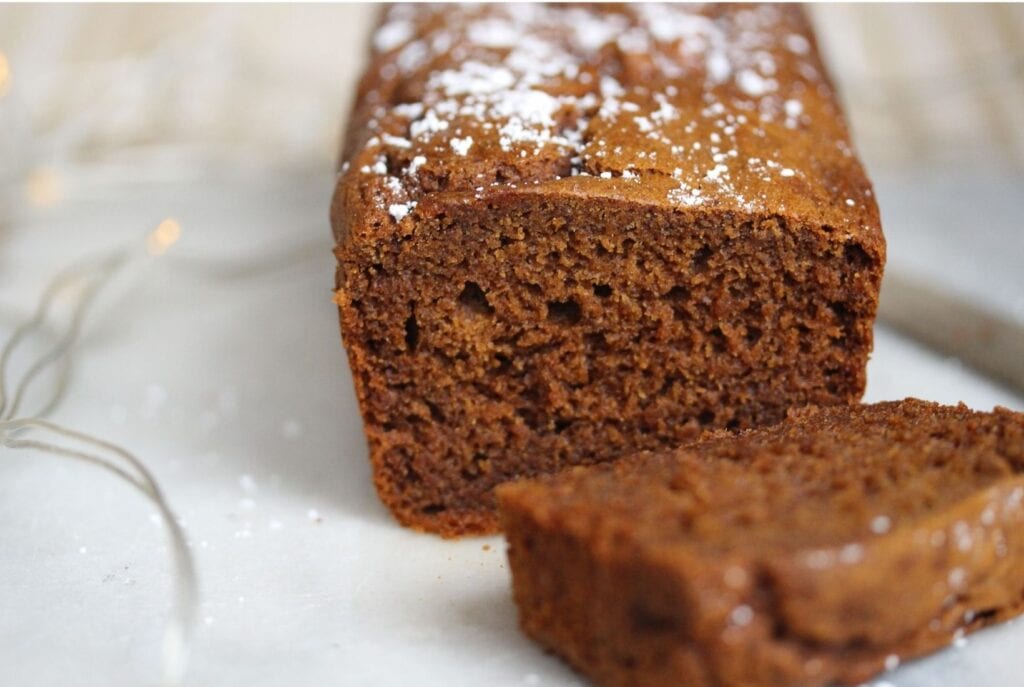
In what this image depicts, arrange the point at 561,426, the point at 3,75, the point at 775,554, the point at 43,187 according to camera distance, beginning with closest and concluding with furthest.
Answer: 1. the point at 775,554
2. the point at 561,426
3. the point at 3,75
4. the point at 43,187

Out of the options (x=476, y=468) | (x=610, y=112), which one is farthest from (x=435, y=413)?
(x=610, y=112)

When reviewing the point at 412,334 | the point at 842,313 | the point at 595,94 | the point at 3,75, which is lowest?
the point at 3,75

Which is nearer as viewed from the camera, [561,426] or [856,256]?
[856,256]

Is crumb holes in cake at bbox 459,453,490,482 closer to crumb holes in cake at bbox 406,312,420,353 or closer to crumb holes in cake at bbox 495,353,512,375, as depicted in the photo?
crumb holes in cake at bbox 495,353,512,375

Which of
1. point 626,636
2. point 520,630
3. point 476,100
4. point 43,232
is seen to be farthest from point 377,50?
point 626,636

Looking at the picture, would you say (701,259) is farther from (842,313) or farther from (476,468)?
(476,468)

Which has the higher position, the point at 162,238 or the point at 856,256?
the point at 856,256

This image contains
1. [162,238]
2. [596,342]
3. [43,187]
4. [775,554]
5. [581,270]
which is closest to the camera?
[775,554]

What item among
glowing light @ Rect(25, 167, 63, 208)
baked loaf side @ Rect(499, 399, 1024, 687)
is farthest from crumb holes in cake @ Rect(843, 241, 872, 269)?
glowing light @ Rect(25, 167, 63, 208)
